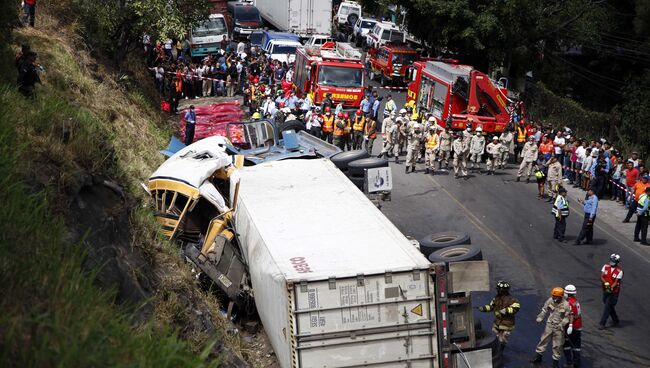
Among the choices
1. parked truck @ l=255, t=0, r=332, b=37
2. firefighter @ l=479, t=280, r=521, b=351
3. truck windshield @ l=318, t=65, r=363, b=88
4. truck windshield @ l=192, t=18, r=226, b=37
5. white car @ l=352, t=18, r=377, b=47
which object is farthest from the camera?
white car @ l=352, t=18, r=377, b=47

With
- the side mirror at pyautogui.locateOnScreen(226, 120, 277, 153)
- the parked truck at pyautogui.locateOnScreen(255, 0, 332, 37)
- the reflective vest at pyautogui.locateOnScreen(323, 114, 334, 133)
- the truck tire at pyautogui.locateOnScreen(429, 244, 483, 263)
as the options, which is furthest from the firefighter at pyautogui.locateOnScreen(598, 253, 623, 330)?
the parked truck at pyautogui.locateOnScreen(255, 0, 332, 37)

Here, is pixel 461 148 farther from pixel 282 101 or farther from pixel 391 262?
pixel 391 262

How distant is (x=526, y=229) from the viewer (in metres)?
24.2

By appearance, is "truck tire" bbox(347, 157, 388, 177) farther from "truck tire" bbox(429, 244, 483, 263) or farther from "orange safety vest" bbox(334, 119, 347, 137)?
"orange safety vest" bbox(334, 119, 347, 137)

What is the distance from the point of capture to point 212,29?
4803 centimetres

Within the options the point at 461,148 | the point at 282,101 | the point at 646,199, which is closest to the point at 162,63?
the point at 282,101

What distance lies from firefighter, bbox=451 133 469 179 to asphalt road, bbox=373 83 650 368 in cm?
34

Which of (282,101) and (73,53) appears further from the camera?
(282,101)

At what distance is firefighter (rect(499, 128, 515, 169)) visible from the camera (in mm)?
29759

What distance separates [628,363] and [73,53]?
1917 cm

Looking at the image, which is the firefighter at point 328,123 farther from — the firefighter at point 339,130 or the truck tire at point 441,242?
the truck tire at point 441,242

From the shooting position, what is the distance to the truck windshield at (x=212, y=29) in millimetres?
47625

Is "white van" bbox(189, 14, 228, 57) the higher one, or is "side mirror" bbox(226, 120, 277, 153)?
"side mirror" bbox(226, 120, 277, 153)

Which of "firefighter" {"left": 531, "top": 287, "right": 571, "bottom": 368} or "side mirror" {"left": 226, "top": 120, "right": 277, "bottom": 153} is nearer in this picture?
"firefighter" {"left": 531, "top": 287, "right": 571, "bottom": 368}
